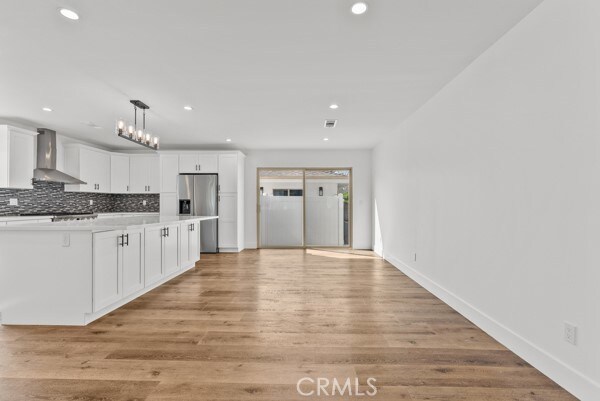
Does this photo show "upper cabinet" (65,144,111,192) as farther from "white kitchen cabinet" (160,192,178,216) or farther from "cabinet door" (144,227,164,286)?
"cabinet door" (144,227,164,286)

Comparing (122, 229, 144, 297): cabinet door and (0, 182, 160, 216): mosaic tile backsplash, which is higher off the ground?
(0, 182, 160, 216): mosaic tile backsplash

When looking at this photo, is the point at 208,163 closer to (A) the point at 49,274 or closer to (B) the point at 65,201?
(B) the point at 65,201

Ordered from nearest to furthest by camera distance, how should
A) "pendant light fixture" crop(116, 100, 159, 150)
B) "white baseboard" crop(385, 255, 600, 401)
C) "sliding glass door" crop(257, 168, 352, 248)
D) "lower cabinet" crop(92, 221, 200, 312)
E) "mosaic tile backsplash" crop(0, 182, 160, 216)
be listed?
"white baseboard" crop(385, 255, 600, 401), "lower cabinet" crop(92, 221, 200, 312), "pendant light fixture" crop(116, 100, 159, 150), "mosaic tile backsplash" crop(0, 182, 160, 216), "sliding glass door" crop(257, 168, 352, 248)

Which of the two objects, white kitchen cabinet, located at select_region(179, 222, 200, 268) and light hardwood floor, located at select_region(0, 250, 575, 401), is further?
white kitchen cabinet, located at select_region(179, 222, 200, 268)

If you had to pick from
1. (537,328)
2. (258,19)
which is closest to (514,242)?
(537,328)

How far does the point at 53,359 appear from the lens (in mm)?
2031

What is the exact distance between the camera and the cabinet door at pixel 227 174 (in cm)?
656

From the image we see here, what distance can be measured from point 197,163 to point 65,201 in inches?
107

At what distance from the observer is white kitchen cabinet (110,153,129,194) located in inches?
263

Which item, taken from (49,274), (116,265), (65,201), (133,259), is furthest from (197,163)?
(49,274)

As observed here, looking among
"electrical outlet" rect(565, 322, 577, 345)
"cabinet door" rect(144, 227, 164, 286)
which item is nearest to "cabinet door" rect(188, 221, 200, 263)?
"cabinet door" rect(144, 227, 164, 286)

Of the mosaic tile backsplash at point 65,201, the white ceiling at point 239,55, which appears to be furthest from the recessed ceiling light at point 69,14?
the mosaic tile backsplash at point 65,201

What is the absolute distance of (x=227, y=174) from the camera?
657 centimetres

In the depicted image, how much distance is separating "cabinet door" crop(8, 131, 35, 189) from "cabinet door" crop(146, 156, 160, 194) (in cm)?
214
